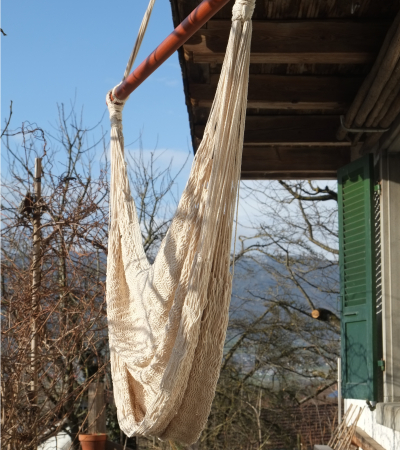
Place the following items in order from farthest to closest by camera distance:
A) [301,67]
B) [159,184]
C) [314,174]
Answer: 1. [159,184]
2. [314,174]
3. [301,67]

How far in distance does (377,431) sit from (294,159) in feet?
5.54

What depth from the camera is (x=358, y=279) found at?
3.35 meters

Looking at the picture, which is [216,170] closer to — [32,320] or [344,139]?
[32,320]

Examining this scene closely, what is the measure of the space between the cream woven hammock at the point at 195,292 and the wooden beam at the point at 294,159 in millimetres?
2240

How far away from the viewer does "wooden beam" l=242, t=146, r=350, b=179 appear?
383 centimetres

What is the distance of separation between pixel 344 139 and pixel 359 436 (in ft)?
5.56

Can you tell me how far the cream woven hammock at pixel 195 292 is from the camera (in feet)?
5.00

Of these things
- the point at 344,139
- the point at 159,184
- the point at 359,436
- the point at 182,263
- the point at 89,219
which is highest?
the point at 159,184

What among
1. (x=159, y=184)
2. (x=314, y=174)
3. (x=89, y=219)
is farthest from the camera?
(x=159, y=184)

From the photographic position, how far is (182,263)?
5.33 ft

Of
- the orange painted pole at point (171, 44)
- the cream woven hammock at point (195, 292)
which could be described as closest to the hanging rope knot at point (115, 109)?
the orange painted pole at point (171, 44)

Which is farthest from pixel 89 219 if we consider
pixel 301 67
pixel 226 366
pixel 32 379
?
pixel 226 366

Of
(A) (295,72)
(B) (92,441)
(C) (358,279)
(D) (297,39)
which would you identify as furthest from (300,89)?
(B) (92,441)

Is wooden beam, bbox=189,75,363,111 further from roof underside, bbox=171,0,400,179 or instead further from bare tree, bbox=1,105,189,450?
bare tree, bbox=1,105,189,450
